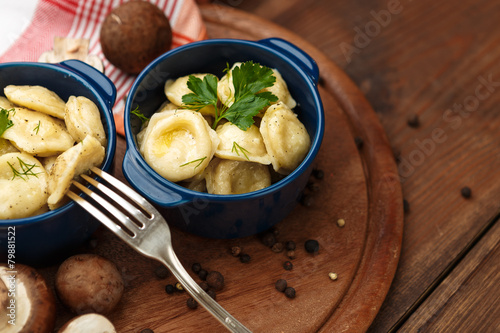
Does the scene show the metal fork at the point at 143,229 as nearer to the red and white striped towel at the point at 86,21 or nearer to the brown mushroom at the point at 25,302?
the brown mushroom at the point at 25,302

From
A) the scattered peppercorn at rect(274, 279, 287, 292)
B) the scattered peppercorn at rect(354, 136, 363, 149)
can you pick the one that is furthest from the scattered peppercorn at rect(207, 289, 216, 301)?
the scattered peppercorn at rect(354, 136, 363, 149)

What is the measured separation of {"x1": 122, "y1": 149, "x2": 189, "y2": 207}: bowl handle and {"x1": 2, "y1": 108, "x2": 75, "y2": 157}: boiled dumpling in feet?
0.88

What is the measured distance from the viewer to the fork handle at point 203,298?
164 cm

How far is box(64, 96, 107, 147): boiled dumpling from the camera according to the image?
5.83ft

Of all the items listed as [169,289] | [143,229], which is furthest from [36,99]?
[169,289]

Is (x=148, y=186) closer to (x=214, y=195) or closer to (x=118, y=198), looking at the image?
(x=118, y=198)

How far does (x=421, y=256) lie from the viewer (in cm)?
211

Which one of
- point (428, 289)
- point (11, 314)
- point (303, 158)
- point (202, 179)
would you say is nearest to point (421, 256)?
point (428, 289)

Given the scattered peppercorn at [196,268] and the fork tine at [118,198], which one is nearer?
the fork tine at [118,198]

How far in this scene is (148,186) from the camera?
5.53ft

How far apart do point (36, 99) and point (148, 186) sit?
22.0 inches

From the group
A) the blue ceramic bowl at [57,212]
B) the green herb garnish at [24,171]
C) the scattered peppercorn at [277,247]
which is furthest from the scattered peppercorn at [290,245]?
the green herb garnish at [24,171]

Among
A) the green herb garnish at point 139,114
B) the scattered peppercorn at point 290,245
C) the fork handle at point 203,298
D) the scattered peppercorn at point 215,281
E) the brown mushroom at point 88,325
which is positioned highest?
the green herb garnish at point 139,114

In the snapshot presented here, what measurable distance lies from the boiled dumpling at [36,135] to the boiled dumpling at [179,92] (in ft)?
1.39
